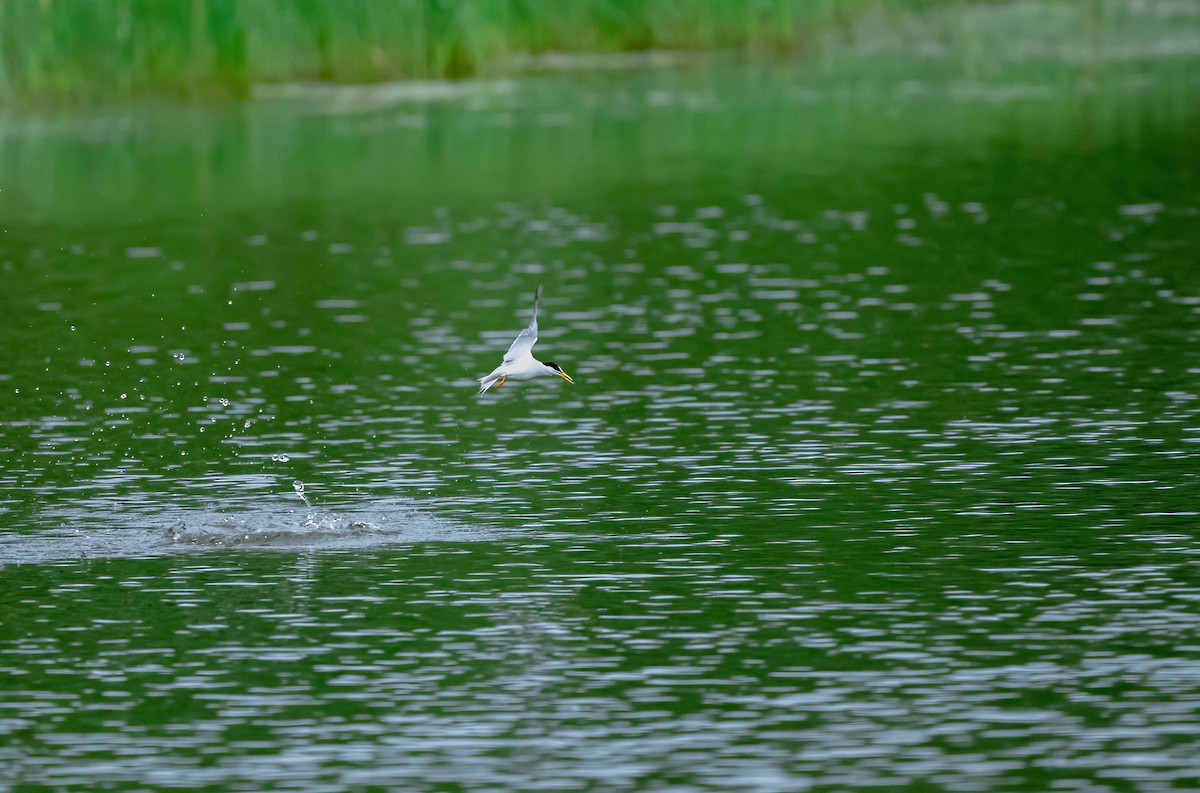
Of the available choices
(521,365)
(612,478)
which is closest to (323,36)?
(612,478)

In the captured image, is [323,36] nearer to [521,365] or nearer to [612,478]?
[612,478]

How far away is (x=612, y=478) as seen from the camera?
2444cm

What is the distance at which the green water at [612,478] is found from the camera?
1639cm

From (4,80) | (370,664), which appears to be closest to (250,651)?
(370,664)

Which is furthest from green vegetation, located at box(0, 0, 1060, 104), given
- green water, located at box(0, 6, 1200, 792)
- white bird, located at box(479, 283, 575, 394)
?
white bird, located at box(479, 283, 575, 394)

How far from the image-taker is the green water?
53.8 feet

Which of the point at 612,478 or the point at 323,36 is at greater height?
the point at 323,36

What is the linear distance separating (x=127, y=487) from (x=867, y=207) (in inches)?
898

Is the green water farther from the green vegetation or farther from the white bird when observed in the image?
the green vegetation

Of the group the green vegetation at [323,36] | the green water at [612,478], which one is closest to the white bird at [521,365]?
the green water at [612,478]

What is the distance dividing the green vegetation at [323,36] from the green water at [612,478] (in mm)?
5280

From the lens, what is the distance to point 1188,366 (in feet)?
95.6

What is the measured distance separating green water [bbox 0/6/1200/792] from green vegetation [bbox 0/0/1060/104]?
208 inches

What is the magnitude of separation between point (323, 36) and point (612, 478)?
128 ft
